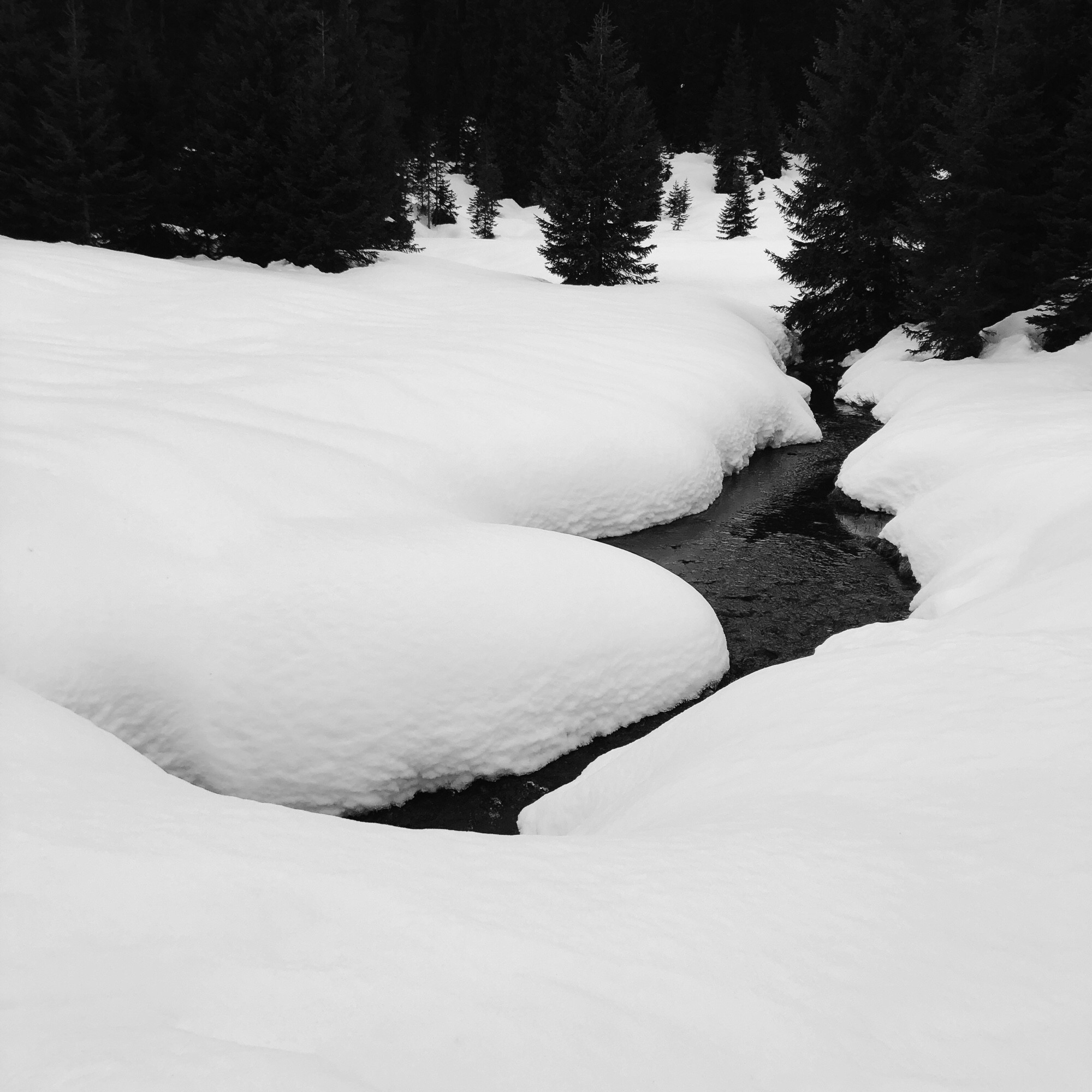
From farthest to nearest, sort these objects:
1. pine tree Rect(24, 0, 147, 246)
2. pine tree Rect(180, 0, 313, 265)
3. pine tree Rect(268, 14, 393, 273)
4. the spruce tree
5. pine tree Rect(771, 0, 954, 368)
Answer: the spruce tree < pine tree Rect(180, 0, 313, 265) < pine tree Rect(268, 14, 393, 273) < pine tree Rect(24, 0, 147, 246) < pine tree Rect(771, 0, 954, 368)

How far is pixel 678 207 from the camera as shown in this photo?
41.2 m

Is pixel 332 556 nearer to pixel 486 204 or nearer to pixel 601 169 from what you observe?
pixel 601 169

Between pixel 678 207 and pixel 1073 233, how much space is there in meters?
29.7

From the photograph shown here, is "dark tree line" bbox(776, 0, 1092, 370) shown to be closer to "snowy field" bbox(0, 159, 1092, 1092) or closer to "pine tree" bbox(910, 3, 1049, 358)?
"pine tree" bbox(910, 3, 1049, 358)

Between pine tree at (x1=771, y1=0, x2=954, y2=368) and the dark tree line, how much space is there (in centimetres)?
4

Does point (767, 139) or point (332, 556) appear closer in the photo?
point (332, 556)

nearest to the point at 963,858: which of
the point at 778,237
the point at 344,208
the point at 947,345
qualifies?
the point at 947,345

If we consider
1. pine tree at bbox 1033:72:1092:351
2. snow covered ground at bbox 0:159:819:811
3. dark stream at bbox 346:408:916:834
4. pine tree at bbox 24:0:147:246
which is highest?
pine tree at bbox 1033:72:1092:351

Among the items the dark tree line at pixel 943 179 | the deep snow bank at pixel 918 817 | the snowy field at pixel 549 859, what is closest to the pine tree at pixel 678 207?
the dark tree line at pixel 943 179

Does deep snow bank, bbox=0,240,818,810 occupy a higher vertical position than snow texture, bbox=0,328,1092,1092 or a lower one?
lower

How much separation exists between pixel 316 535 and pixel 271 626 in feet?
3.55

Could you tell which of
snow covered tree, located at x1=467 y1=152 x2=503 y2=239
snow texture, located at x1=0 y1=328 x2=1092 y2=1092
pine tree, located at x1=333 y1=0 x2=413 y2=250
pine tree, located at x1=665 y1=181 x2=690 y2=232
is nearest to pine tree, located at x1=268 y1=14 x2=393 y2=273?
pine tree, located at x1=333 y1=0 x2=413 y2=250

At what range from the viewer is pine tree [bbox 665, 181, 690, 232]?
40.4 metres

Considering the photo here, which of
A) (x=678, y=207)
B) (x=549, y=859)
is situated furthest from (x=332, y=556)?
(x=678, y=207)
